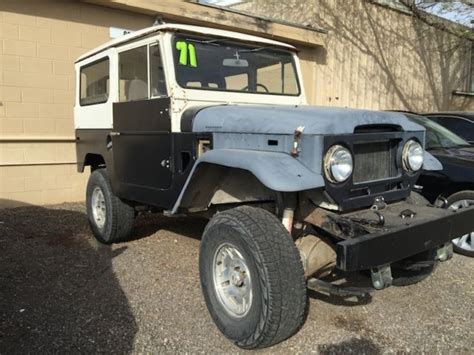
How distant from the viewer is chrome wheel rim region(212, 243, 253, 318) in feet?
10.7

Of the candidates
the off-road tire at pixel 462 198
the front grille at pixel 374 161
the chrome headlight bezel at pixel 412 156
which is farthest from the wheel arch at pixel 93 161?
the off-road tire at pixel 462 198

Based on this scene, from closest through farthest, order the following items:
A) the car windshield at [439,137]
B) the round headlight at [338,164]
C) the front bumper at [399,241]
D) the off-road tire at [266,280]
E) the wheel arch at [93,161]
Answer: the front bumper at [399,241] < the off-road tire at [266,280] < the round headlight at [338,164] < the wheel arch at [93,161] < the car windshield at [439,137]

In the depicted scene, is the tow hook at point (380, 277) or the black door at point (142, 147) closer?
the tow hook at point (380, 277)

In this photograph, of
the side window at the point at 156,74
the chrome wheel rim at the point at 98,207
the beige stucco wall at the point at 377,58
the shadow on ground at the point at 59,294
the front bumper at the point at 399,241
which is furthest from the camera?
the beige stucco wall at the point at 377,58

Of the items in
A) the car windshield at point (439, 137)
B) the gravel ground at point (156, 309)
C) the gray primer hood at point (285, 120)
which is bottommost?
the gravel ground at point (156, 309)

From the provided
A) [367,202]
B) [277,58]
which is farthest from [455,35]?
[367,202]

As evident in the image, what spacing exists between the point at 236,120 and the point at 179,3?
222 inches

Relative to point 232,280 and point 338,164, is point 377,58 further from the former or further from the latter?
point 232,280

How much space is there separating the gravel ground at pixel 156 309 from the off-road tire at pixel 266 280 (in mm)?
194

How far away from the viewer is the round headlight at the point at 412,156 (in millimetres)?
3729

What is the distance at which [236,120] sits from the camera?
3.71m

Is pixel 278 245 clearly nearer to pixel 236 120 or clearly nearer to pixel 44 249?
pixel 236 120

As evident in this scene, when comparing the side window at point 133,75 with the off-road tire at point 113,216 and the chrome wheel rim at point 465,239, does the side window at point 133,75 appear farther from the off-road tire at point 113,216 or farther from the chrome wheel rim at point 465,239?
the chrome wheel rim at point 465,239

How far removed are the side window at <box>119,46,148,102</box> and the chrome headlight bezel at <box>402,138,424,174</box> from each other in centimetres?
231
